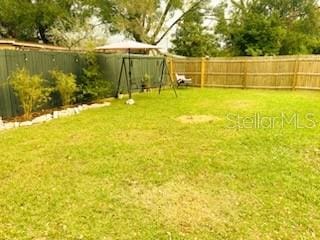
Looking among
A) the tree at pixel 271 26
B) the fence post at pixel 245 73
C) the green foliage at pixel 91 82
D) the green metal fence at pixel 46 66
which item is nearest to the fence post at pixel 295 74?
the fence post at pixel 245 73

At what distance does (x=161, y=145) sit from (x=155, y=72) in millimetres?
9273

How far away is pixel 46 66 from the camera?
8.11 m

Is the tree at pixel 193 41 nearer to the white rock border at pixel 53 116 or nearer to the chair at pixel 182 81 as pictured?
the chair at pixel 182 81

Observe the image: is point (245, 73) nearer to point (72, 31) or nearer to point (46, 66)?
point (46, 66)

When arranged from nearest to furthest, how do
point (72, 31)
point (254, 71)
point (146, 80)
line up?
point (146, 80) < point (254, 71) < point (72, 31)

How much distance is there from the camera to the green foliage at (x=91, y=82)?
9.34 m

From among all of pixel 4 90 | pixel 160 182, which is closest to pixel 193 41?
pixel 4 90

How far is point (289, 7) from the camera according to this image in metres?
21.5

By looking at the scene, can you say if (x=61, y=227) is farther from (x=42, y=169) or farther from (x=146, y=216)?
(x=42, y=169)

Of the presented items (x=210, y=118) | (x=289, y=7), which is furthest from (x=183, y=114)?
(x=289, y=7)

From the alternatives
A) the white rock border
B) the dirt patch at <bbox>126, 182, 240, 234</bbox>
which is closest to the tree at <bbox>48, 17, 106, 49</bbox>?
the white rock border

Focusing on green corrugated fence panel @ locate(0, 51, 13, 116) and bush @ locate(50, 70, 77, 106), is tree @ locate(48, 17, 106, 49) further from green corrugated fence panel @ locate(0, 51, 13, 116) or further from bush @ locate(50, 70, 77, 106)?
green corrugated fence panel @ locate(0, 51, 13, 116)

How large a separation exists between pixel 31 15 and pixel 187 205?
787 inches

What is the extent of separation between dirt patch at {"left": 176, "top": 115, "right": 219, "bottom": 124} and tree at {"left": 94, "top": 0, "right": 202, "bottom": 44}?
12376 millimetres
